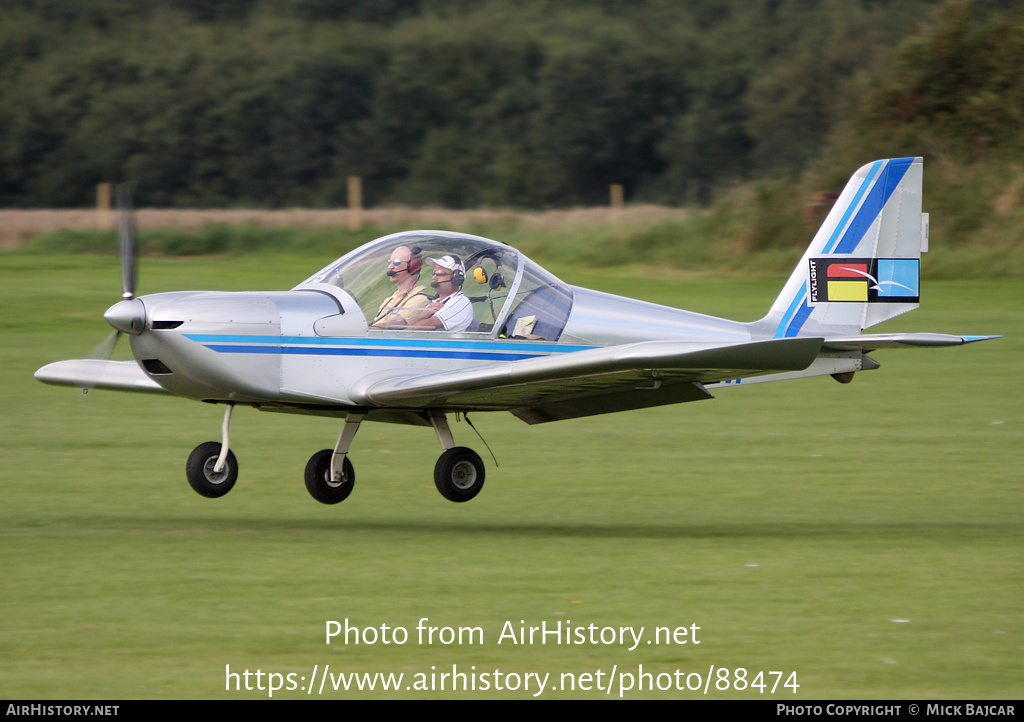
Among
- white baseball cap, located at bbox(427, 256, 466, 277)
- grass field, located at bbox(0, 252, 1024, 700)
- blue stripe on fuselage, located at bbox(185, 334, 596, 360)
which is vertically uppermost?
white baseball cap, located at bbox(427, 256, 466, 277)

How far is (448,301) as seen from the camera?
363 inches

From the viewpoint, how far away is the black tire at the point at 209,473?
353 inches

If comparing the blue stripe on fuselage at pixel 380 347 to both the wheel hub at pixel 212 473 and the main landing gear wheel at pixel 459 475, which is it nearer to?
the main landing gear wheel at pixel 459 475

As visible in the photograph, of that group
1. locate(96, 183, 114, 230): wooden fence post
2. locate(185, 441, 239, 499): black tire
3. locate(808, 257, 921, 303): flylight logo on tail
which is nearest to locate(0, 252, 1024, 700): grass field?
locate(185, 441, 239, 499): black tire

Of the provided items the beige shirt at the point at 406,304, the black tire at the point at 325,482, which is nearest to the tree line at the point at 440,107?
the black tire at the point at 325,482

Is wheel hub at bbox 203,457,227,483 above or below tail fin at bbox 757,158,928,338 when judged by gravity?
below

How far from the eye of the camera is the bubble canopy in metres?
9.19

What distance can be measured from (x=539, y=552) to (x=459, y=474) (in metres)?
1.08

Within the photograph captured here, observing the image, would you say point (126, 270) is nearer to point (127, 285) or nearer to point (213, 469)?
point (127, 285)

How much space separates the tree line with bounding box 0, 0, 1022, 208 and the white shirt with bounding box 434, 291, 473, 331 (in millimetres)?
44534

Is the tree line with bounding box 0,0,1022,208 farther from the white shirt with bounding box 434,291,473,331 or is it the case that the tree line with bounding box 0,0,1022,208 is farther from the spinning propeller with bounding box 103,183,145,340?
the spinning propeller with bounding box 103,183,145,340

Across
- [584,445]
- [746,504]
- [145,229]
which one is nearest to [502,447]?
[584,445]
